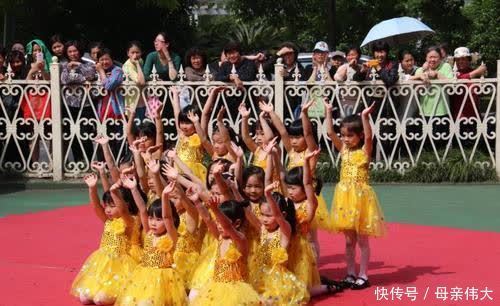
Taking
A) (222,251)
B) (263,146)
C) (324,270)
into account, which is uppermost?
(263,146)

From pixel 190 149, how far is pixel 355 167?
1878 millimetres

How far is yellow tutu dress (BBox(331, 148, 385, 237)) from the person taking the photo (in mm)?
6191

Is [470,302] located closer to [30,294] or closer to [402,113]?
[30,294]

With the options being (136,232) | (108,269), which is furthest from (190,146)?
(108,269)

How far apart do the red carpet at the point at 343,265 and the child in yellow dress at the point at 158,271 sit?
61cm

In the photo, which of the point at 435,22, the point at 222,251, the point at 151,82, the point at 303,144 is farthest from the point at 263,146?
the point at 435,22

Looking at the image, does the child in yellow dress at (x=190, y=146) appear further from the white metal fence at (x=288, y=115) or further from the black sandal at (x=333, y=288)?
the white metal fence at (x=288, y=115)

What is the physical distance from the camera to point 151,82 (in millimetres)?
10969

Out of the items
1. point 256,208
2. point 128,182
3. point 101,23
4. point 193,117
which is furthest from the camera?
point 101,23

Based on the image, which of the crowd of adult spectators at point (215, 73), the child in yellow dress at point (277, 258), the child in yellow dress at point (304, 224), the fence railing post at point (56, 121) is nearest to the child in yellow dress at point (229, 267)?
the child in yellow dress at point (277, 258)

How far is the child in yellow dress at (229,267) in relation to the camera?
5066mm

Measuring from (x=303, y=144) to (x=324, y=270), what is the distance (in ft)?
3.16

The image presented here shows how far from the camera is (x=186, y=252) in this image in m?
5.93

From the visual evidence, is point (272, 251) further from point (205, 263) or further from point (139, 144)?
point (139, 144)
